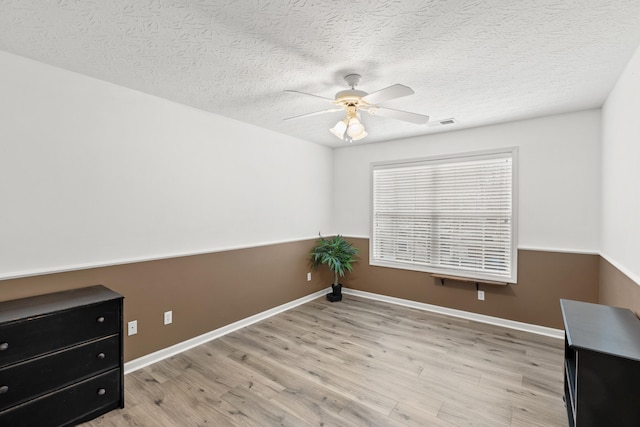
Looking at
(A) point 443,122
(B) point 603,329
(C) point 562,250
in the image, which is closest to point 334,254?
(A) point 443,122

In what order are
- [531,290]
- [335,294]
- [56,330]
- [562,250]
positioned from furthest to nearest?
[335,294]
[531,290]
[562,250]
[56,330]

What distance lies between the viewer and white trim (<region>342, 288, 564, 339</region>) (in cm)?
345

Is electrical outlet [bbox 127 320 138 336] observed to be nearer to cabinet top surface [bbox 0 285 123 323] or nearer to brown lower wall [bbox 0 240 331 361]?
brown lower wall [bbox 0 240 331 361]

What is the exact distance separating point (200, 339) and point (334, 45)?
10.3ft

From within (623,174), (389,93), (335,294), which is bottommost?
(335,294)

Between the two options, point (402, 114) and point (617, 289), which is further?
point (402, 114)

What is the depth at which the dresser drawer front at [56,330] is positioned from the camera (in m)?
1.77

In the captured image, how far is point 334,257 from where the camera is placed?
462 cm

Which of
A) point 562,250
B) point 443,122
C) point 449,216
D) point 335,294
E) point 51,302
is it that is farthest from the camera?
point 335,294

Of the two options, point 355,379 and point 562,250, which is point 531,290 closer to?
point 562,250

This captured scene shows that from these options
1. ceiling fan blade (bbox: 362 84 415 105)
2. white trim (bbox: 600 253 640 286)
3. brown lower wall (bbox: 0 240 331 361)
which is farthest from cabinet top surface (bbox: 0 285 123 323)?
white trim (bbox: 600 253 640 286)

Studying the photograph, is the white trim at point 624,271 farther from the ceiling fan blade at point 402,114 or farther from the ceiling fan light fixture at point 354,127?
the ceiling fan light fixture at point 354,127

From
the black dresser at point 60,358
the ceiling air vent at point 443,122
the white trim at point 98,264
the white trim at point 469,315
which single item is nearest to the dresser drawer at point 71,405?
the black dresser at point 60,358

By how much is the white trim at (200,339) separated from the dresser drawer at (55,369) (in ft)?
1.99
